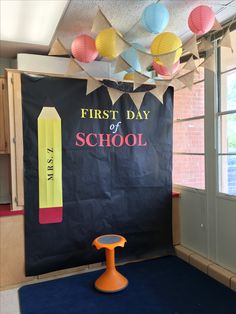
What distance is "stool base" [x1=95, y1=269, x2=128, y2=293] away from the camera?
2576mm

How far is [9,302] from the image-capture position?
247 centimetres

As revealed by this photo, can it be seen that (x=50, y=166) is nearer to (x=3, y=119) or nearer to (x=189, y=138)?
(x=3, y=119)

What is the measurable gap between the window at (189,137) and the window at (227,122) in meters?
0.27

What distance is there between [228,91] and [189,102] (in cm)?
61

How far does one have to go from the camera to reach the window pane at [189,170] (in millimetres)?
3143

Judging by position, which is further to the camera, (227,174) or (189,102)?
(189,102)

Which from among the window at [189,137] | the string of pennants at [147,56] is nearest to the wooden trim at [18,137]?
the string of pennants at [147,56]

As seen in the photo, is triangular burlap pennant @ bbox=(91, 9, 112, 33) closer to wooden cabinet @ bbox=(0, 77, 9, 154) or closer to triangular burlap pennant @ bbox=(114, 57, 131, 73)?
triangular burlap pennant @ bbox=(114, 57, 131, 73)

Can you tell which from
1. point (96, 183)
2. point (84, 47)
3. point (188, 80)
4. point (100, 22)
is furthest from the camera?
point (96, 183)

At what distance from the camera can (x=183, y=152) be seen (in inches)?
136

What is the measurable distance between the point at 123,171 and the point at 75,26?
1543mm

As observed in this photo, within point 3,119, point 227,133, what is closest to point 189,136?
point 227,133

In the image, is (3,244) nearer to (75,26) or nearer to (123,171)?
(123,171)

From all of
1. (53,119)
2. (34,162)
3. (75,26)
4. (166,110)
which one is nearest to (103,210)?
(34,162)
